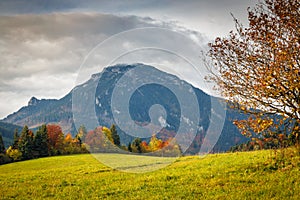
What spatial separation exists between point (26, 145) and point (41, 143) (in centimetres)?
366

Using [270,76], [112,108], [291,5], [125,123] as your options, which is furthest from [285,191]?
[125,123]

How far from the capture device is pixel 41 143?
267 ft

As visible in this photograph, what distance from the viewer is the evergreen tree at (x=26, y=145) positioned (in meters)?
78.9

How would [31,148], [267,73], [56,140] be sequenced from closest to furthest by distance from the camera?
1. [267,73]
2. [31,148]
3. [56,140]

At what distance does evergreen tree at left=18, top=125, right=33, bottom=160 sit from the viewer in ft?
259

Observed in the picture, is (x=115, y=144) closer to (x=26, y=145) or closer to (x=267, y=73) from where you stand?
(x=26, y=145)

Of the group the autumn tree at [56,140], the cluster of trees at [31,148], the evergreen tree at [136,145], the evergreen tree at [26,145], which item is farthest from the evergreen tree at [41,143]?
the evergreen tree at [136,145]

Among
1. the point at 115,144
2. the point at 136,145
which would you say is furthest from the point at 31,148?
the point at 136,145

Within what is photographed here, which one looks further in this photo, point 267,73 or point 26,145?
point 26,145

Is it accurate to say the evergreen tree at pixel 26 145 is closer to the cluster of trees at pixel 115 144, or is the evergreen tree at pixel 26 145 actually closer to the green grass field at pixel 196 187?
the cluster of trees at pixel 115 144

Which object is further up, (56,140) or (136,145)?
(56,140)

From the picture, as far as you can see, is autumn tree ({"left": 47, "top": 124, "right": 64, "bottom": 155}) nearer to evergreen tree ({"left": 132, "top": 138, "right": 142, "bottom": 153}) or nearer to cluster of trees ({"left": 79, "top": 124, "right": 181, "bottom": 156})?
cluster of trees ({"left": 79, "top": 124, "right": 181, "bottom": 156})

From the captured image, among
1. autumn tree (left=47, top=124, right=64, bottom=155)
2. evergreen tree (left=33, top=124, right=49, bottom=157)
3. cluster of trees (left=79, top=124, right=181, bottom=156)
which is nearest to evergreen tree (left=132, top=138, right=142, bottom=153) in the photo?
cluster of trees (left=79, top=124, right=181, bottom=156)

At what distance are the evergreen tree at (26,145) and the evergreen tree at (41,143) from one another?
4.06 feet
